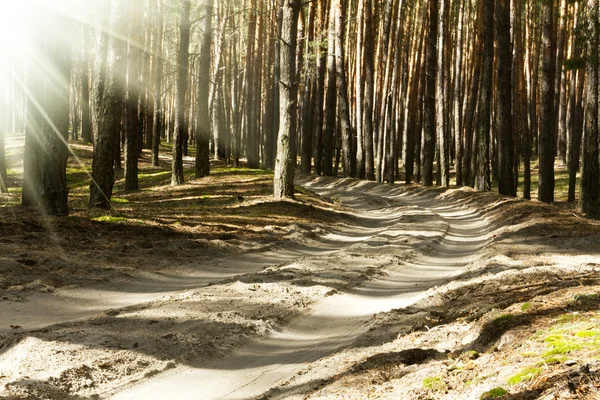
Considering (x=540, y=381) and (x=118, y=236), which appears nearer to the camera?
(x=540, y=381)

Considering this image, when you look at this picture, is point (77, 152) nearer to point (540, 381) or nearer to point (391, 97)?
point (391, 97)

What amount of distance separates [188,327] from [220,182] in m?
17.0

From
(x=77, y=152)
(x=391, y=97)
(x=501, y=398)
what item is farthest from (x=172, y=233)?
(x=77, y=152)

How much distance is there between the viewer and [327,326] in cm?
605

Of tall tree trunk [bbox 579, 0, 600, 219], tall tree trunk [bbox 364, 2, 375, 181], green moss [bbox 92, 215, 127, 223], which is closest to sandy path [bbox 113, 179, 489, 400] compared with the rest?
green moss [bbox 92, 215, 127, 223]

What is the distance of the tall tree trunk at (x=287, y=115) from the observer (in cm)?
1616

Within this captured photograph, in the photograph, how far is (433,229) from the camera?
13.6 m

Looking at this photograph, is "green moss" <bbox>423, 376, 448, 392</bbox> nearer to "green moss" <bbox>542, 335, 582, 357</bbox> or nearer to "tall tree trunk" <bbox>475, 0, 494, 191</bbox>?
"green moss" <bbox>542, 335, 582, 357</bbox>

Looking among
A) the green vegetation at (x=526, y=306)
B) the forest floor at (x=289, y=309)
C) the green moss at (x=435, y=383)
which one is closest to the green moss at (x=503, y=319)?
the forest floor at (x=289, y=309)

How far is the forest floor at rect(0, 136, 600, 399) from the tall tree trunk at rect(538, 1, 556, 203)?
645cm

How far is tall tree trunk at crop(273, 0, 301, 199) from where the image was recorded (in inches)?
636

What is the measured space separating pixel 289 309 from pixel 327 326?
0.57 metres

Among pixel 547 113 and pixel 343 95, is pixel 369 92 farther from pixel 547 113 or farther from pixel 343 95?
pixel 547 113

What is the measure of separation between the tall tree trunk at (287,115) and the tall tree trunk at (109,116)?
4472mm
